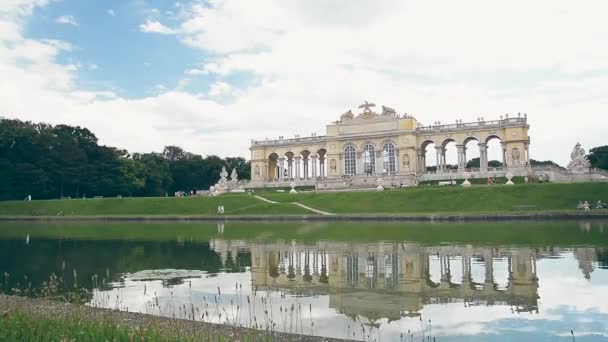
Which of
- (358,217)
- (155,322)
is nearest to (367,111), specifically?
(358,217)

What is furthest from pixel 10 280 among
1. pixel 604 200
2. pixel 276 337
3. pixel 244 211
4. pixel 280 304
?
pixel 604 200

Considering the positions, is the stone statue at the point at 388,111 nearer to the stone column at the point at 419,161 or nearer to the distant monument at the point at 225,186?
the stone column at the point at 419,161

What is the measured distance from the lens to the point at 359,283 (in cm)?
1383

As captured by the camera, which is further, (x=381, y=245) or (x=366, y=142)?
(x=366, y=142)

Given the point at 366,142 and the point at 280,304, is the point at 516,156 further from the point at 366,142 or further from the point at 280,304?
the point at 280,304

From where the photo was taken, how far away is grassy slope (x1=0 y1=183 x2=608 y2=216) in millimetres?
47125

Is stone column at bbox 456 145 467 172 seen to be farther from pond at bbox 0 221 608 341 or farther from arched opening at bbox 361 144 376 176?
pond at bbox 0 221 608 341

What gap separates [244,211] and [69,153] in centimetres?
4249

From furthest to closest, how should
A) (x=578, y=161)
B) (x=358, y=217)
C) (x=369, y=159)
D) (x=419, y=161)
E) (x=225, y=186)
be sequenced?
(x=225, y=186) → (x=369, y=159) → (x=419, y=161) → (x=578, y=161) → (x=358, y=217)

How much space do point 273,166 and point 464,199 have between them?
52163 millimetres

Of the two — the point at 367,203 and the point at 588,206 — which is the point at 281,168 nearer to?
the point at 367,203

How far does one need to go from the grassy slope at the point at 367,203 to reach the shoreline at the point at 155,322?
3864cm

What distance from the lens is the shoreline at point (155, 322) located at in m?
8.10

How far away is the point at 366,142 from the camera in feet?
282
